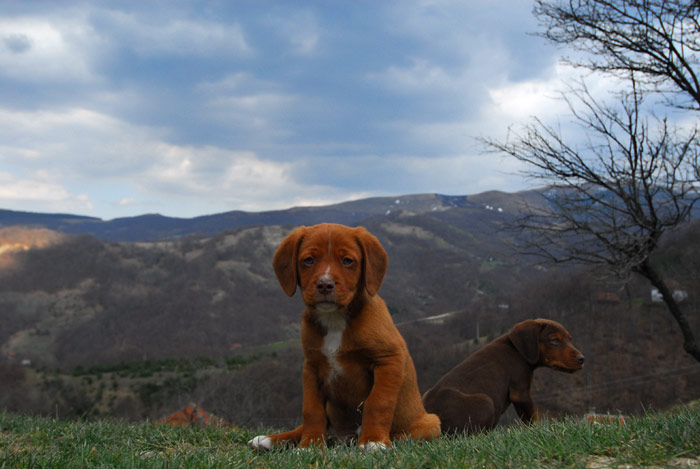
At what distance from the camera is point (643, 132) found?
1341 centimetres

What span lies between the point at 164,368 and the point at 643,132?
3518 inches

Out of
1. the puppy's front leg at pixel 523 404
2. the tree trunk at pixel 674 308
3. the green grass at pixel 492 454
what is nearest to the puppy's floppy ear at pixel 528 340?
the puppy's front leg at pixel 523 404

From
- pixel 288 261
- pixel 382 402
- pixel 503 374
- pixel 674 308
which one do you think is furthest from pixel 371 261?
pixel 674 308

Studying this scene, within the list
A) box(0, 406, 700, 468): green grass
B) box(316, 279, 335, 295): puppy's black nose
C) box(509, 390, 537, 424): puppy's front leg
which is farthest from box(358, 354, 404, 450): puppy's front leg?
box(509, 390, 537, 424): puppy's front leg

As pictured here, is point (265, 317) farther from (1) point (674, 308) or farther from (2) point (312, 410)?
(2) point (312, 410)

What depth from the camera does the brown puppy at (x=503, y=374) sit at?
572 cm

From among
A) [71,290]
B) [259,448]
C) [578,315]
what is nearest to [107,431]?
[259,448]

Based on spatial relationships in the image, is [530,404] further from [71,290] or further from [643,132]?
[71,290]

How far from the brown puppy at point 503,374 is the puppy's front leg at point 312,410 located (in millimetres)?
1642

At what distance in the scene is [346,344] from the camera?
14.8 ft

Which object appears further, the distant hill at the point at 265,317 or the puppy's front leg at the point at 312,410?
the distant hill at the point at 265,317

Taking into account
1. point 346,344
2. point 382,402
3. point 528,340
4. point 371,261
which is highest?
point 371,261

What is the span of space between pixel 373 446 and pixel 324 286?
1227mm

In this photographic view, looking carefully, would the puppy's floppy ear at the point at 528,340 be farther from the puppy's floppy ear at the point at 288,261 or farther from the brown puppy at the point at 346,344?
the puppy's floppy ear at the point at 288,261
